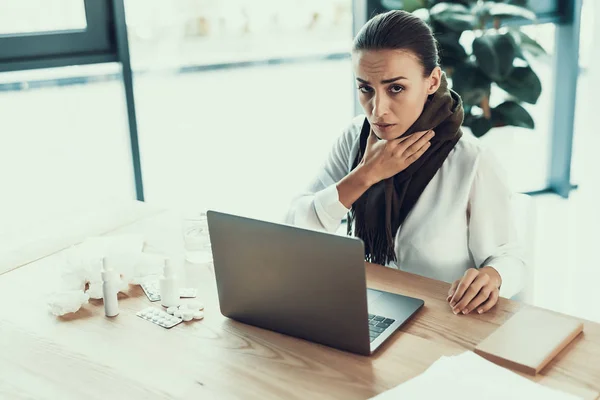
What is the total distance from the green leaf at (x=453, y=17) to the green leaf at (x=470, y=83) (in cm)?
18

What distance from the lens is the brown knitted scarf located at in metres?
1.61

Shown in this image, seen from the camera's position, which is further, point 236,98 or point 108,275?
point 236,98

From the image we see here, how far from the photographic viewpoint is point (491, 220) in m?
1.58

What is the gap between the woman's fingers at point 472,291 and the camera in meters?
1.30

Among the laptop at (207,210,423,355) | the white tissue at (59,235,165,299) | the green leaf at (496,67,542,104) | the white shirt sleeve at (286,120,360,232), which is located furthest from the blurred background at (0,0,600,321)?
the laptop at (207,210,423,355)

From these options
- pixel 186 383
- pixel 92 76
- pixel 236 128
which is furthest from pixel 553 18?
pixel 186 383

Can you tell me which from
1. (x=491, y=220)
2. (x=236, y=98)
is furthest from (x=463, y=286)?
(x=236, y=98)

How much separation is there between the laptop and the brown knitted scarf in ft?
1.17

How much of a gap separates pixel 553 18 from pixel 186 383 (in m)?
3.25

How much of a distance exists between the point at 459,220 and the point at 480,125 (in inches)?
64.5

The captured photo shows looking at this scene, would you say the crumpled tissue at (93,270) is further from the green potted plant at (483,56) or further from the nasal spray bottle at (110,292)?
the green potted plant at (483,56)

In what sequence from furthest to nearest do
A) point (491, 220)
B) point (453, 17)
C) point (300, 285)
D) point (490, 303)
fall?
point (453, 17) < point (491, 220) < point (490, 303) < point (300, 285)

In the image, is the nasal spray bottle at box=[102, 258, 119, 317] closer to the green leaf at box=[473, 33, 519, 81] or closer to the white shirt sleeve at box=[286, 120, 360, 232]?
the white shirt sleeve at box=[286, 120, 360, 232]

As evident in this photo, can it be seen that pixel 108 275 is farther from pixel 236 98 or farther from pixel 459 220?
pixel 236 98
